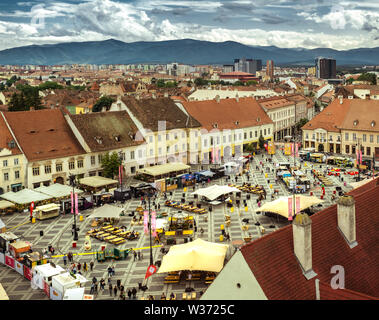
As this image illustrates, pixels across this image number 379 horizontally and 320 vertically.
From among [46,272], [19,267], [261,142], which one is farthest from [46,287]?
[261,142]

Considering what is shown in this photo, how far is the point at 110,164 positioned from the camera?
60.9 metres

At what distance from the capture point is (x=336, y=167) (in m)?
71.3

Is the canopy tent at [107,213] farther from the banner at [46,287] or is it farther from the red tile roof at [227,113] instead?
the red tile roof at [227,113]

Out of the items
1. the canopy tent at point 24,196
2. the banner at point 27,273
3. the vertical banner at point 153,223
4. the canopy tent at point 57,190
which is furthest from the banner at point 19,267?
the canopy tent at point 57,190

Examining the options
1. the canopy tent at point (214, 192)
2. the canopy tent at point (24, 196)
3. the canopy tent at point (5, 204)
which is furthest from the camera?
the canopy tent at point (214, 192)

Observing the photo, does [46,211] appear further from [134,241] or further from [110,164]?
[110,164]

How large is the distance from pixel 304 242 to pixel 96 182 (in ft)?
138

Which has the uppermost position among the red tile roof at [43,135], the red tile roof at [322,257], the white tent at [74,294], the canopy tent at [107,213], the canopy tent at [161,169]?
the red tile roof at [43,135]

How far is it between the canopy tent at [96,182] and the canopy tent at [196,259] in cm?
2556

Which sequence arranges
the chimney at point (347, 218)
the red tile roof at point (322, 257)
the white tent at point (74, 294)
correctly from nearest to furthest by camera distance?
the red tile roof at point (322, 257), the chimney at point (347, 218), the white tent at point (74, 294)

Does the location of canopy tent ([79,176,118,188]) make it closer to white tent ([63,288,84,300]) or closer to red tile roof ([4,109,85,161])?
red tile roof ([4,109,85,161])

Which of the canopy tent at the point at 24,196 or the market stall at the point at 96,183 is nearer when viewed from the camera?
the canopy tent at the point at 24,196

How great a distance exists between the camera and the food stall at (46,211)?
47438 millimetres

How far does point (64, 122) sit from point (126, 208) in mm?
20595
